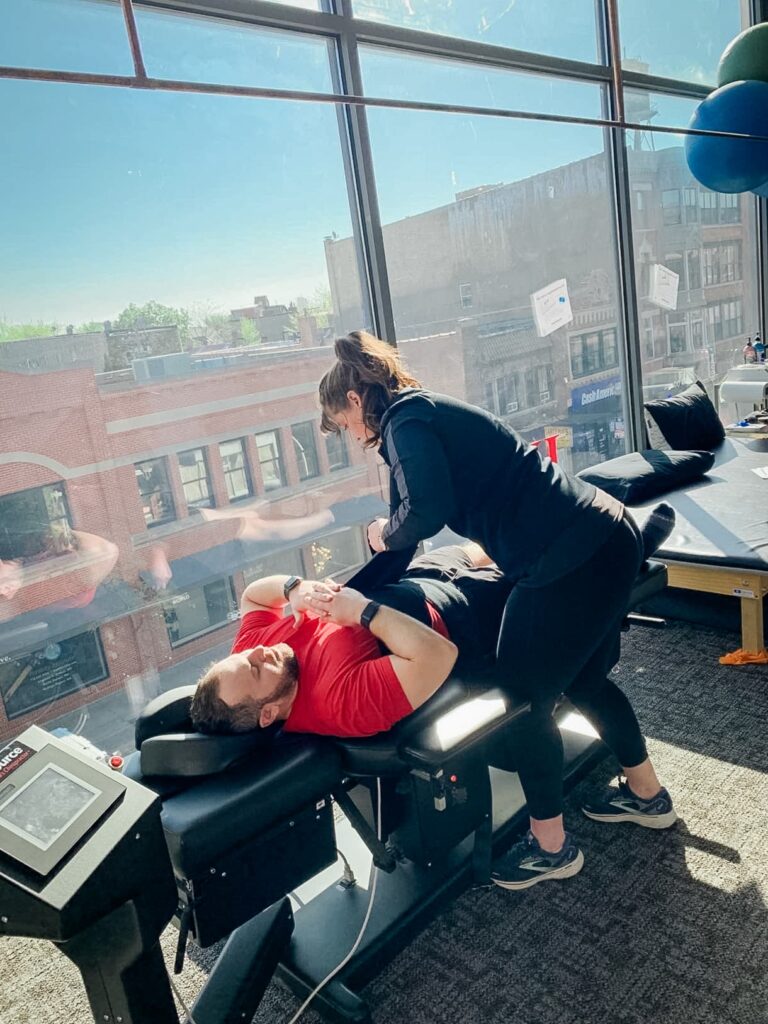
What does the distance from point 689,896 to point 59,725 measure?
1.71 meters

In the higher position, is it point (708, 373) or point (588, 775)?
point (708, 373)

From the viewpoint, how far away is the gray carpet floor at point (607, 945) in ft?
4.98

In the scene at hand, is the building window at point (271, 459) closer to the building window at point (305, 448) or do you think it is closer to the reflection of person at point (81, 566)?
the building window at point (305, 448)

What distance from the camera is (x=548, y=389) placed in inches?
146

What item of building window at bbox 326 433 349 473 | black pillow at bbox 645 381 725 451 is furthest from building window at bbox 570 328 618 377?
building window at bbox 326 433 349 473

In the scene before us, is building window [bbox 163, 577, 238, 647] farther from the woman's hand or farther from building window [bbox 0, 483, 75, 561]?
the woman's hand

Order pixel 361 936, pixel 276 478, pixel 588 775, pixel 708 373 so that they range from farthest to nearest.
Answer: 1. pixel 708 373
2. pixel 276 478
3. pixel 588 775
4. pixel 361 936

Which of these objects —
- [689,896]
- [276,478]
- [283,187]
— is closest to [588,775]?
[689,896]

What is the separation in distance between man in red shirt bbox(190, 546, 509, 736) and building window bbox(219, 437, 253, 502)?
833 millimetres

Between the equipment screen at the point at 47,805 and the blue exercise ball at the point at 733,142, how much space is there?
382 centimetres

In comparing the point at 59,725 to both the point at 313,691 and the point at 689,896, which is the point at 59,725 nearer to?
the point at 313,691

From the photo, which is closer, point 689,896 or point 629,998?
point 629,998

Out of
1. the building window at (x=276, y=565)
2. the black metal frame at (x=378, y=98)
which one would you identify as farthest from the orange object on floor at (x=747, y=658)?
the black metal frame at (x=378, y=98)

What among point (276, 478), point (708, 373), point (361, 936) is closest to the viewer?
point (361, 936)
